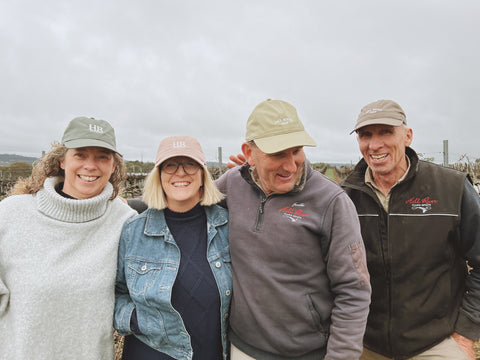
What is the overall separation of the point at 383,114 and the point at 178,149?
1497 mm

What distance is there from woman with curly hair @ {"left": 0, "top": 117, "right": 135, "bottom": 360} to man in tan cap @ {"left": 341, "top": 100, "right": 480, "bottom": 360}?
1.91 m

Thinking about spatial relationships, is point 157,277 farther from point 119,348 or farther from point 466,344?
point 119,348

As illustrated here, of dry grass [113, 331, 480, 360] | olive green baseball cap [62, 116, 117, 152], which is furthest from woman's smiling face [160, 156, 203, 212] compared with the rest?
dry grass [113, 331, 480, 360]

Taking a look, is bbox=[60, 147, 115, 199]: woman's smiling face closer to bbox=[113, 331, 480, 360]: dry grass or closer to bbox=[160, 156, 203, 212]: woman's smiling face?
bbox=[160, 156, 203, 212]: woman's smiling face

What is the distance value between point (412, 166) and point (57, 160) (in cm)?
264

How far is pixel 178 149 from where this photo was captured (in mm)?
1906

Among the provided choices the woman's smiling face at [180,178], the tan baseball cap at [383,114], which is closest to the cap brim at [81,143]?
the woman's smiling face at [180,178]

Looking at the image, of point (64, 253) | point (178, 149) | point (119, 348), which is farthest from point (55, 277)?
point (119, 348)

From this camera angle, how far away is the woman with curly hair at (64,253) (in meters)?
1.75

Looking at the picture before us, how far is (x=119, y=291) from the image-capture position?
206cm

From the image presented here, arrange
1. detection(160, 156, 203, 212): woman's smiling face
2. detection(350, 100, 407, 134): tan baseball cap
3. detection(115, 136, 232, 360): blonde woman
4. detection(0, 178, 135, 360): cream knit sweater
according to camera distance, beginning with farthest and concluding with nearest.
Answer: detection(350, 100, 407, 134): tan baseball cap → detection(160, 156, 203, 212): woman's smiling face → detection(115, 136, 232, 360): blonde woman → detection(0, 178, 135, 360): cream knit sweater

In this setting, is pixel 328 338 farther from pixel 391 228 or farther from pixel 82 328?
pixel 82 328

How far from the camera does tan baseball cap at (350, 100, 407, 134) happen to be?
2061 mm

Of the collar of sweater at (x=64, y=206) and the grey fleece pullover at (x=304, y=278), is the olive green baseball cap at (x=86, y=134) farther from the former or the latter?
the grey fleece pullover at (x=304, y=278)
